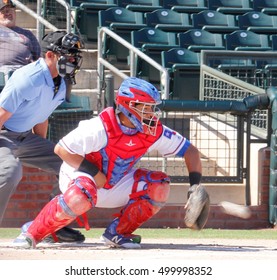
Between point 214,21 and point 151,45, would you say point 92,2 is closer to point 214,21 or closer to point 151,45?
point 151,45

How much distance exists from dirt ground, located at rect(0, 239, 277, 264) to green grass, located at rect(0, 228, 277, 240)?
79cm

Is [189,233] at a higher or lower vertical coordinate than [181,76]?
lower

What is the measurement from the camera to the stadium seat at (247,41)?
1377cm

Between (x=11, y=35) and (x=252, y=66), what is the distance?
141 inches

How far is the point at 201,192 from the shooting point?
22.1 feet

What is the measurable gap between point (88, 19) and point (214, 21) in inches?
77.7

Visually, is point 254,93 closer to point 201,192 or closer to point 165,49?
point 165,49

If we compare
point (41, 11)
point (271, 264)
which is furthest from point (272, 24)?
point (271, 264)

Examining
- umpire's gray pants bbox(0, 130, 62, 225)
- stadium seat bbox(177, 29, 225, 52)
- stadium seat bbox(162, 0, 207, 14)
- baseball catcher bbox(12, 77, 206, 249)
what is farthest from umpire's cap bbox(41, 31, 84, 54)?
stadium seat bbox(162, 0, 207, 14)

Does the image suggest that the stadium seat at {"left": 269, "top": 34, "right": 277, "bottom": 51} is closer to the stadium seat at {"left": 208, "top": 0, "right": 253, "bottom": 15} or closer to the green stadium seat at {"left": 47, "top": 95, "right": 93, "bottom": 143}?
the stadium seat at {"left": 208, "top": 0, "right": 253, "bottom": 15}

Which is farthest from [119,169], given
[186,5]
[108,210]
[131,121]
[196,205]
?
[186,5]

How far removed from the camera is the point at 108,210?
31.2 feet

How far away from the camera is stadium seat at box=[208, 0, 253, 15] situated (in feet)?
48.6

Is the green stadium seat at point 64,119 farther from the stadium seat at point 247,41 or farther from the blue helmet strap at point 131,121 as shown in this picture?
the stadium seat at point 247,41
